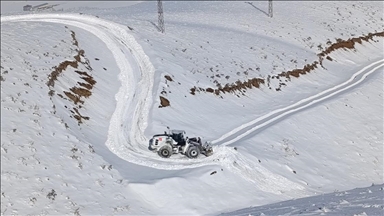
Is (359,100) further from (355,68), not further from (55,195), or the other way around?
(55,195)

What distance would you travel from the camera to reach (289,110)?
33.8 metres

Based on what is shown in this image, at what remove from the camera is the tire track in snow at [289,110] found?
2791 cm

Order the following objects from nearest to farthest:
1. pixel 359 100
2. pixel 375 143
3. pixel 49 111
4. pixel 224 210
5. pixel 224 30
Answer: pixel 224 210, pixel 49 111, pixel 375 143, pixel 359 100, pixel 224 30

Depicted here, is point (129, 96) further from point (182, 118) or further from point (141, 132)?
point (141, 132)

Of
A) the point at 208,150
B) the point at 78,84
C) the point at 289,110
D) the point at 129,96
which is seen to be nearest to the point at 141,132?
the point at 208,150

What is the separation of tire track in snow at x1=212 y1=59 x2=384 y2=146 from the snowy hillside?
99 millimetres

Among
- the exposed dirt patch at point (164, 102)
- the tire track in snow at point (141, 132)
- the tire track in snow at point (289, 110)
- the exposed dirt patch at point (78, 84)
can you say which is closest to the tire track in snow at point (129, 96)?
the tire track in snow at point (141, 132)

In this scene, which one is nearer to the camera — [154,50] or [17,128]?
[17,128]

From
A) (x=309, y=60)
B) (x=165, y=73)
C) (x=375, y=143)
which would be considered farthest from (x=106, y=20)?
(x=375, y=143)

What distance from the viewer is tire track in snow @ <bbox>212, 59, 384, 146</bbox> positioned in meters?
27.9

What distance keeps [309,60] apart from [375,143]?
53.6ft

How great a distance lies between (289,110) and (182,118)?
9050mm

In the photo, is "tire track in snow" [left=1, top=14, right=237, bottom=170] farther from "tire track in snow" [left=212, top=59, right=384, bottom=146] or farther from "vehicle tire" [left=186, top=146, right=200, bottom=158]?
"tire track in snow" [left=212, top=59, right=384, bottom=146]

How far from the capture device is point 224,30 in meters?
51.7
